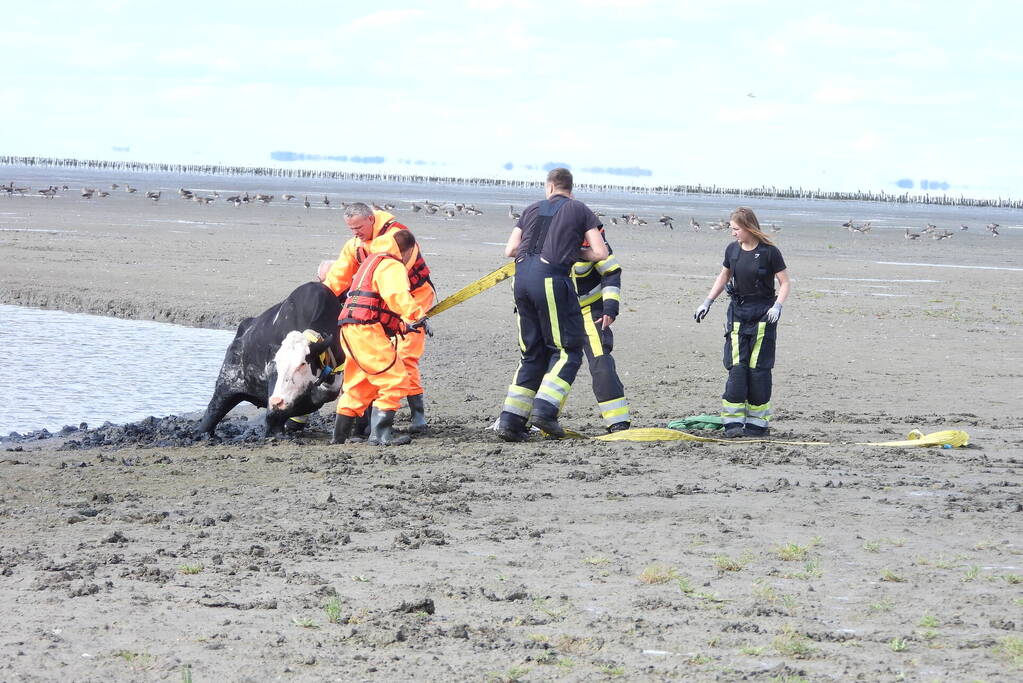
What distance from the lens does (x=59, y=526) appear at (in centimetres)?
729

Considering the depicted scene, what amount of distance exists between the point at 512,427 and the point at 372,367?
1.12 metres

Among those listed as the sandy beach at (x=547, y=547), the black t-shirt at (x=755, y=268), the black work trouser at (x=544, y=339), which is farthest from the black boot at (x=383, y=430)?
the black t-shirt at (x=755, y=268)

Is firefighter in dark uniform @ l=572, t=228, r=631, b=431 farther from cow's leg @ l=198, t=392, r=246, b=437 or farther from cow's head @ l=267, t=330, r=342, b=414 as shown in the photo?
cow's leg @ l=198, t=392, r=246, b=437

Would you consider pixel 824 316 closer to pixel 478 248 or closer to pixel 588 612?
pixel 588 612

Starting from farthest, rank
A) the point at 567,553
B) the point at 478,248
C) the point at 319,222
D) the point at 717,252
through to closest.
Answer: the point at 319,222 < the point at 717,252 < the point at 478,248 < the point at 567,553

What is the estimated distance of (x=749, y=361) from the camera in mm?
10133

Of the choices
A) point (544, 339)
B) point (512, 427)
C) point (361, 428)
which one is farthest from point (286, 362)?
point (544, 339)

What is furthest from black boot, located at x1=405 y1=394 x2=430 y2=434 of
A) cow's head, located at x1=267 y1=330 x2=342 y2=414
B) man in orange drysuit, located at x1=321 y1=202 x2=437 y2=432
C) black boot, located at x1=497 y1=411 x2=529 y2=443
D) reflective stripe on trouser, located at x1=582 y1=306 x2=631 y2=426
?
reflective stripe on trouser, located at x1=582 y1=306 x2=631 y2=426

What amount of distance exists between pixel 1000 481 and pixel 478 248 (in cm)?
2772

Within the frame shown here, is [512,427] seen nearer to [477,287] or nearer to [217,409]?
[477,287]

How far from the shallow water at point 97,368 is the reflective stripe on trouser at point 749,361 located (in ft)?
17.8

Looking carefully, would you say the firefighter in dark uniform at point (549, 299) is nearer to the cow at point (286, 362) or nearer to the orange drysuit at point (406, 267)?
the orange drysuit at point (406, 267)

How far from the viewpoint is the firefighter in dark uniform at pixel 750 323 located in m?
10.0

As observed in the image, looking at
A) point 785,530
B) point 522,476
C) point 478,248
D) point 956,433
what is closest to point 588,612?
point 785,530
